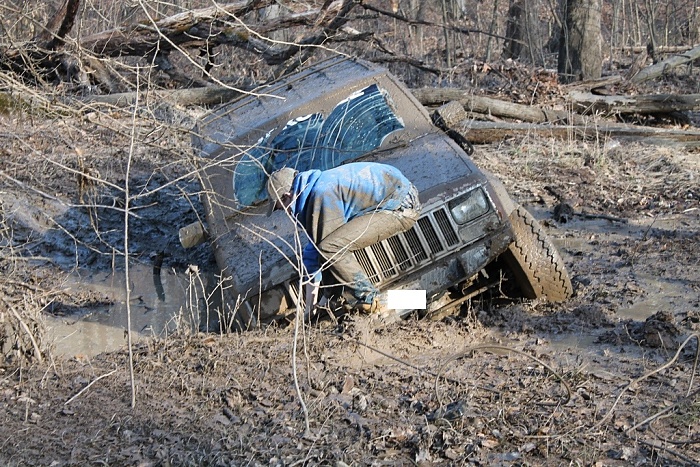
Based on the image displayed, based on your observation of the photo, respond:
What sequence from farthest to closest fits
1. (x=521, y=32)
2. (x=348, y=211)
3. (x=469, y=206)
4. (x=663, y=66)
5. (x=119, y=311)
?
(x=521, y=32) → (x=663, y=66) → (x=119, y=311) → (x=469, y=206) → (x=348, y=211)

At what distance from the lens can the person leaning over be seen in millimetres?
5414

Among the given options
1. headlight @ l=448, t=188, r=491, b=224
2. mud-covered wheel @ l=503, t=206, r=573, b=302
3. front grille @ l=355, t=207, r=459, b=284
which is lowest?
mud-covered wheel @ l=503, t=206, r=573, b=302

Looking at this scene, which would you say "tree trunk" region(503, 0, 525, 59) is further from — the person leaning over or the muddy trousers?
the muddy trousers

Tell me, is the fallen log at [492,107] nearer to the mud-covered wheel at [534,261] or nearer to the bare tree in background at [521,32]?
the mud-covered wheel at [534,261]

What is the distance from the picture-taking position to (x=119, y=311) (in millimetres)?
7965

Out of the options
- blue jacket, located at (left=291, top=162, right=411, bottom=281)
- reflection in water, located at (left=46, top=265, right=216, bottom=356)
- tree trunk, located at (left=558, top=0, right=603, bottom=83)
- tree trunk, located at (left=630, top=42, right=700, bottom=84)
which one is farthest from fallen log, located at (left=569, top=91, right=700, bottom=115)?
blue jacket, located at (left=291, top=162, right=411, bottom=281)

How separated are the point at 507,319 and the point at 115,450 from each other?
9.68 ft

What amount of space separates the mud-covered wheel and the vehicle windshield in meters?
1.31

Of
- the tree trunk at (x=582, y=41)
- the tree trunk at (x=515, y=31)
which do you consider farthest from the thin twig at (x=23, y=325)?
the tree trunk at (x=515, y=31)

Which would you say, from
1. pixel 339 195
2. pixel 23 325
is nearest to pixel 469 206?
pixel 339 195

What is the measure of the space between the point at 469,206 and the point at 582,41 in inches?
372

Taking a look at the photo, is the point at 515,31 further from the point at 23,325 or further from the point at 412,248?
the point at 23,325

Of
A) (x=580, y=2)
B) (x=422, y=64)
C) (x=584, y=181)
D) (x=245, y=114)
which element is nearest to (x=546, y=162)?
(x=584, y=181)

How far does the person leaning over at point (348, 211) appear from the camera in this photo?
5.41 m
